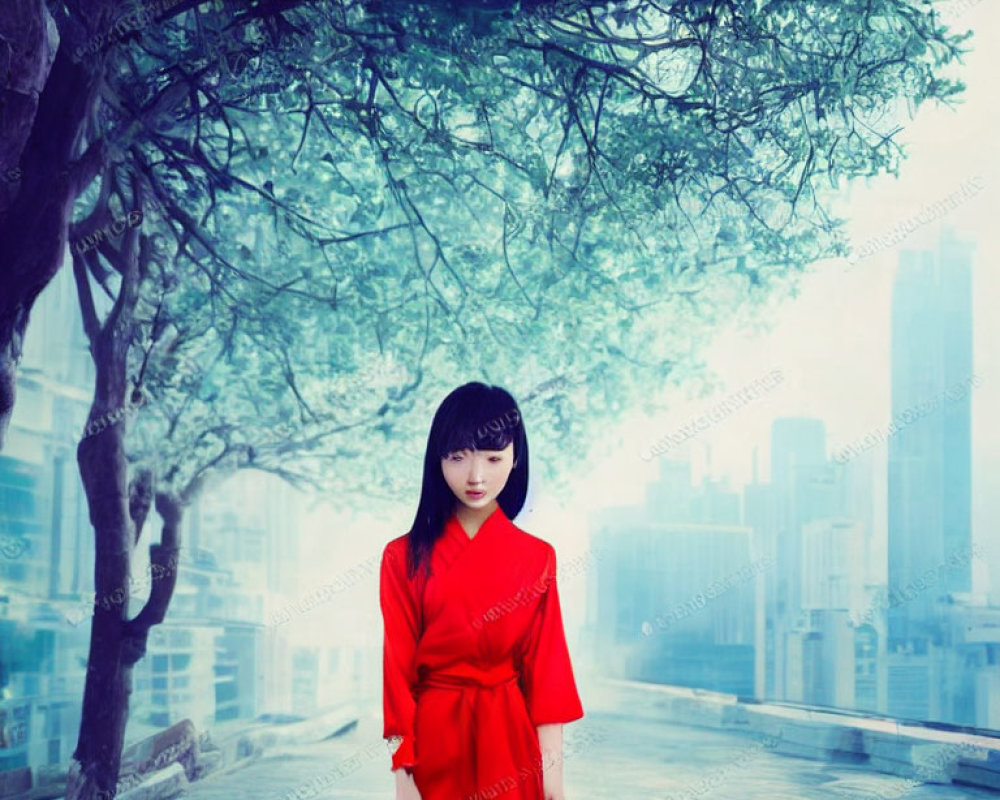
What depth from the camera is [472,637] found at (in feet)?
5.90

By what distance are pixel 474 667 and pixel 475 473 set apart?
12.0 inches

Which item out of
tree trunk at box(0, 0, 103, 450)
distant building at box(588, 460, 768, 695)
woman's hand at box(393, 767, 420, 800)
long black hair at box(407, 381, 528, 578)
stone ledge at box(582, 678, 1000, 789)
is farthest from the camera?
distant building at box(588, 460, 768, 695)

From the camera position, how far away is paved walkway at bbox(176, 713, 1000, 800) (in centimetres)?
322

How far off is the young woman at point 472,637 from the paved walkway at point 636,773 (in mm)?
1577

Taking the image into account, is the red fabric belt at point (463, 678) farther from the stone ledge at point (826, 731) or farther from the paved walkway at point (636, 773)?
the stone ledge at point (826, 731)

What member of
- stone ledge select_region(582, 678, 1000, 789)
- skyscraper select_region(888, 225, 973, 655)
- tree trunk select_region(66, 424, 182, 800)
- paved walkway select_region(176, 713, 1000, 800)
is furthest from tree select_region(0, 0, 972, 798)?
stone ledge select_region(582, 678, 1000, 789)

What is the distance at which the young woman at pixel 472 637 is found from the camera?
5.84 ft

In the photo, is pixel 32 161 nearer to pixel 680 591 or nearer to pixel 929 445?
pixel 680 591

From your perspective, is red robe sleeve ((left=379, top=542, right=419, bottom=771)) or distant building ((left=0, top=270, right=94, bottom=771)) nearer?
red robe sleeve ((left=379, top=542, right=419, bottom=771))

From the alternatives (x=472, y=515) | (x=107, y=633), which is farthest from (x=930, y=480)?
(x=107, y=633)

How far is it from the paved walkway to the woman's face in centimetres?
168

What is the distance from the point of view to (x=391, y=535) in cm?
356

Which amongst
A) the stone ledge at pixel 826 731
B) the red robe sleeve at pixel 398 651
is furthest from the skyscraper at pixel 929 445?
the red robe sleeve at pixel 398 651

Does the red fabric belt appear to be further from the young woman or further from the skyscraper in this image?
the skyscraper
